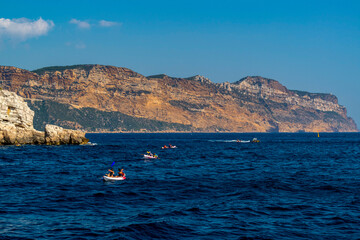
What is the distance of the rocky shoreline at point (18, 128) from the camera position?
338ft

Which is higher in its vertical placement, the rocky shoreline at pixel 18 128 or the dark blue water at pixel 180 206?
the rocky shoreline at pixel 18 128

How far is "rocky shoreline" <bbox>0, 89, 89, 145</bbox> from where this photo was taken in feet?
338

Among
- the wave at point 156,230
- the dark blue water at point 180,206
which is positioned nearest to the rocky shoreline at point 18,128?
the dark blue water at point 180,206

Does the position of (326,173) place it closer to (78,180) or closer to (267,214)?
(267,214)

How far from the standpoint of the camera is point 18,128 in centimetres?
10794

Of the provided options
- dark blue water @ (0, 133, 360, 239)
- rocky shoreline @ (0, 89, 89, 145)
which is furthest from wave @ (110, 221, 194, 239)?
rocky shoreline @ (0, 89, 89, 145)

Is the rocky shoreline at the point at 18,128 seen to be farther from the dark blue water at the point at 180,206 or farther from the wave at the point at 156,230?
the wave at the point at 156,230

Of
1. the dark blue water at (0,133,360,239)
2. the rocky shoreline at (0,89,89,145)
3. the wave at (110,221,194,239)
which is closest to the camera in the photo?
the wave at (110,221,194,239)

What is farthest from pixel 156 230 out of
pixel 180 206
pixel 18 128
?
pixel 18 128

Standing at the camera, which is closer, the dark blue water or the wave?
the wave

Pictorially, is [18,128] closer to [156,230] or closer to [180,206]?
[180,206]

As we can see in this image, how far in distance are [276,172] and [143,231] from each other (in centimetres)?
3458

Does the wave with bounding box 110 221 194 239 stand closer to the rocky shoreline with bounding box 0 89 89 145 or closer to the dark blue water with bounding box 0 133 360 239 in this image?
the dark blue water with bounding box 0 133 360 239

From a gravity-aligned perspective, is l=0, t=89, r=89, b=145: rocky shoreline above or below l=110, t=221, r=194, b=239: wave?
above
